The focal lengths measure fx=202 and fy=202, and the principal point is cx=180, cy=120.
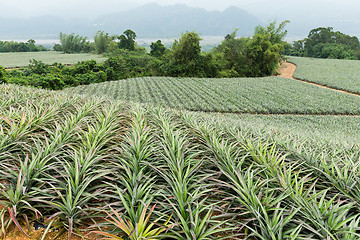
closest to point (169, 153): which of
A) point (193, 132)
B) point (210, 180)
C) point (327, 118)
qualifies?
point (210, 180)

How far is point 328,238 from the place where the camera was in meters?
1.31

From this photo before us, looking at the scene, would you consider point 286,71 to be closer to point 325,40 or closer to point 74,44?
point 325,40

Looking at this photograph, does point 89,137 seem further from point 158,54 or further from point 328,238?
point 158,54

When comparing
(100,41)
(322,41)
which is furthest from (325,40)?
(100,41)

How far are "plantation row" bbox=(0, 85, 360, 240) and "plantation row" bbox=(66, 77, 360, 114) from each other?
9106mm

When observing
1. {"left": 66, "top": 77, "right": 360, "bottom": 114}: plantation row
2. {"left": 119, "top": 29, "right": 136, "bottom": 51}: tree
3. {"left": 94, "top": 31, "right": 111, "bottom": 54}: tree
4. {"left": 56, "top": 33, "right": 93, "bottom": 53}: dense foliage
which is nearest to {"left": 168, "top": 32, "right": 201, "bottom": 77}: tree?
{"left": 66, "top": 77, "right": 360, "bottom": 114}: plantation row

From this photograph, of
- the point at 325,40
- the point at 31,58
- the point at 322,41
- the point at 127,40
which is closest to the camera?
the point at 31,58

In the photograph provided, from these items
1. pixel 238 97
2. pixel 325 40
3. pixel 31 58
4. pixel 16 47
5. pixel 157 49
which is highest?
pixel 16 47

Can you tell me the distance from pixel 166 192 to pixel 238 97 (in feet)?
43.7

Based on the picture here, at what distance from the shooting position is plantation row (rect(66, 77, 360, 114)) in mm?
12008

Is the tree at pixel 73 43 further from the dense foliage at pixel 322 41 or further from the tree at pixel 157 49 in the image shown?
the dense foliage at pixel 322 41

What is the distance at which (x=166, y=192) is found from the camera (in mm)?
1826

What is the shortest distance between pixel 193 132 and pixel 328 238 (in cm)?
218

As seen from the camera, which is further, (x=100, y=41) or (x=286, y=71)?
(x=100, y=41)
